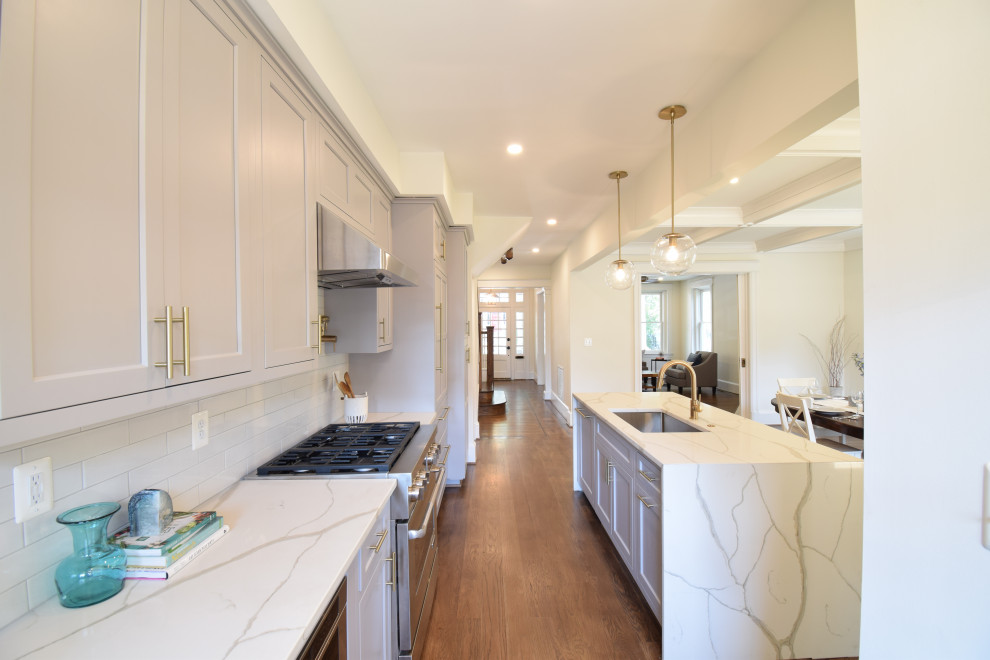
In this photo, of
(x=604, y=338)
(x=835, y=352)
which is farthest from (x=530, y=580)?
(x=835, y=352)

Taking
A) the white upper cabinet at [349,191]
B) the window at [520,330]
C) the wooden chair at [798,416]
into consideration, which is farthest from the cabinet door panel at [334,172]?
the window at [520,330]

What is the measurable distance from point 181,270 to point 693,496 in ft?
6.38

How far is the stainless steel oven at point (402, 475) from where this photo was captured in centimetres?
151

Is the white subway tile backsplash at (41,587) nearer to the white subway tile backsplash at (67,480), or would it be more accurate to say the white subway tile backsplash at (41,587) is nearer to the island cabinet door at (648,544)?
the white subway tile backsplash at (67,480)

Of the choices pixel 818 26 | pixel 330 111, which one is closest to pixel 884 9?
pixel 818 26

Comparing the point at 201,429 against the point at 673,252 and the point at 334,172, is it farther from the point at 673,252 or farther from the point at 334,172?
the point at 673,252

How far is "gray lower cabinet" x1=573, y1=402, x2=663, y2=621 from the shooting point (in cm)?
186

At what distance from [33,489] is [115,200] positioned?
621mm

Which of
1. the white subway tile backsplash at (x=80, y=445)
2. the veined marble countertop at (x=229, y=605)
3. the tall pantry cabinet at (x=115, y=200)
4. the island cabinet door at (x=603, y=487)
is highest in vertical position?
the tall pantry cabinet at (x=115, y=200)

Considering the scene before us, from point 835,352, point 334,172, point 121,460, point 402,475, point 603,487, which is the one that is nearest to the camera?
point 121,460

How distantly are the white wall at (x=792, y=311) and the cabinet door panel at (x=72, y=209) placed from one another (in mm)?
6737

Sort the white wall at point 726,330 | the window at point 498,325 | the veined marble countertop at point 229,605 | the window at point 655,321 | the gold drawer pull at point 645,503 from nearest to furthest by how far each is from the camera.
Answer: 1. the veined marble countertop at point 229,605
2. the gold drawer pull at point 645,503
3. the white wall at point 726,330
4. the window at point 655,321
5. the window at point 498,325

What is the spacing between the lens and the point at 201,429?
1.30 metres

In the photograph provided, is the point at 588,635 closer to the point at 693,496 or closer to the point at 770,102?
the point at 693,496
